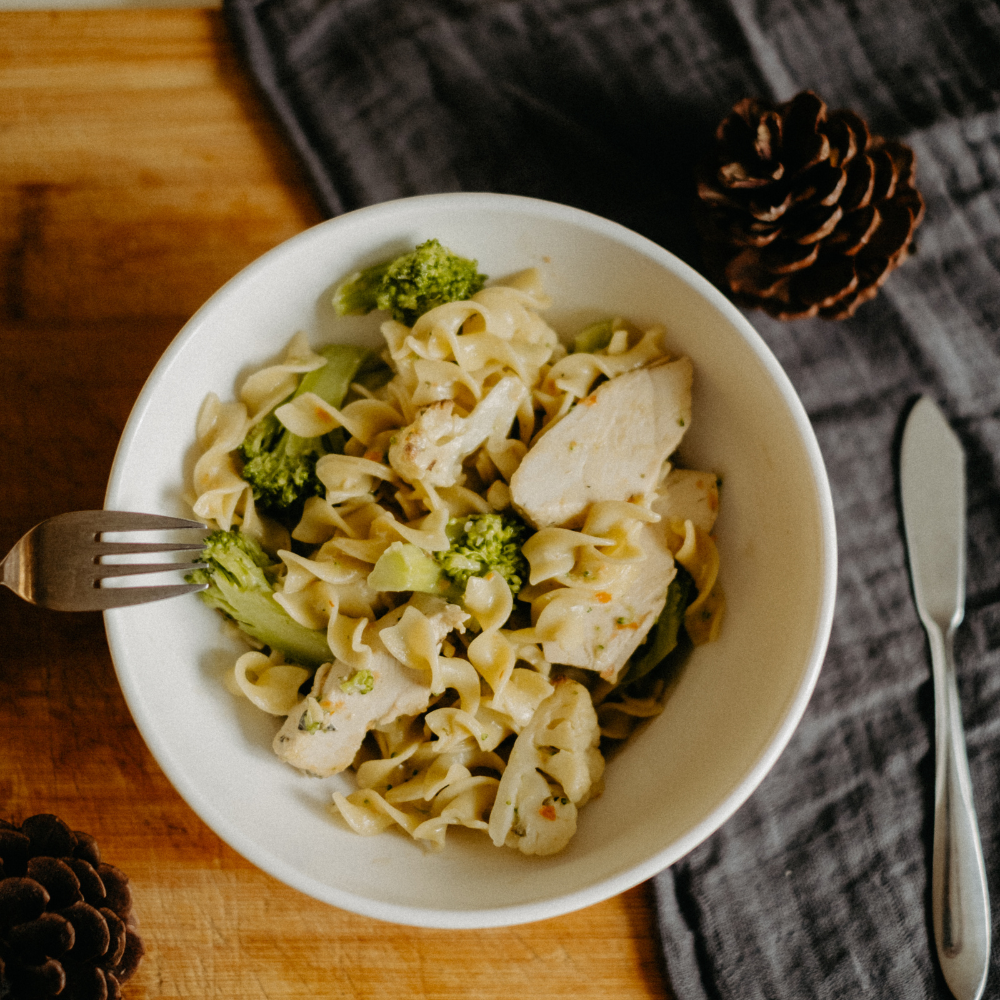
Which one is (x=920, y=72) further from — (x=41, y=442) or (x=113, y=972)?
(x=113, y=972)

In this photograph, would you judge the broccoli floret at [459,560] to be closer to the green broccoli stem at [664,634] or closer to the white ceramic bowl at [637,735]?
the green broccoli stem at [664,634]

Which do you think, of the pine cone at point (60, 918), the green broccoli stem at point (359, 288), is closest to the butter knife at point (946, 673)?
the green broccoli stem at point (359, 288)

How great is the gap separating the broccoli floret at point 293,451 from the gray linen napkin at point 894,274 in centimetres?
67

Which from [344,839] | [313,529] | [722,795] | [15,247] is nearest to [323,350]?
[313,529]

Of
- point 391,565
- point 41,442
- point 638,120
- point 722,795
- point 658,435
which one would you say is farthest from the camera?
point 638,120

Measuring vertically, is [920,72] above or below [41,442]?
above

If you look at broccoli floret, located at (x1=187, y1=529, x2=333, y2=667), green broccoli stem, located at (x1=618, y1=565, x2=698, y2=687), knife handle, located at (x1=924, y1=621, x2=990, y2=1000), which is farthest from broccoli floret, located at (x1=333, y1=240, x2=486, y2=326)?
knife handle, located at (x1=924, y1=621, x2=990, y2=1000)

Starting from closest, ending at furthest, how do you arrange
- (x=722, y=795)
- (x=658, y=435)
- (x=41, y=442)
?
(x=722, y=795), (x=658, y=435), (x=41, y=442)

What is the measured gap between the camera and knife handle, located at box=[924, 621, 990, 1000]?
97.6 inches

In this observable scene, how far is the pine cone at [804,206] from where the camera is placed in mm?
2488

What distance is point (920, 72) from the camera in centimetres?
285

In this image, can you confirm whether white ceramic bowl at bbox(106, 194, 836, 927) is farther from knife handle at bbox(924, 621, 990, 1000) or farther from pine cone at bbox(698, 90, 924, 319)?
knife handle at bbox(924, 621, 990, 1000)

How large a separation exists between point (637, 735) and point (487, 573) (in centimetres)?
61

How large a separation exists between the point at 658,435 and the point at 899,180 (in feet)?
3.88
